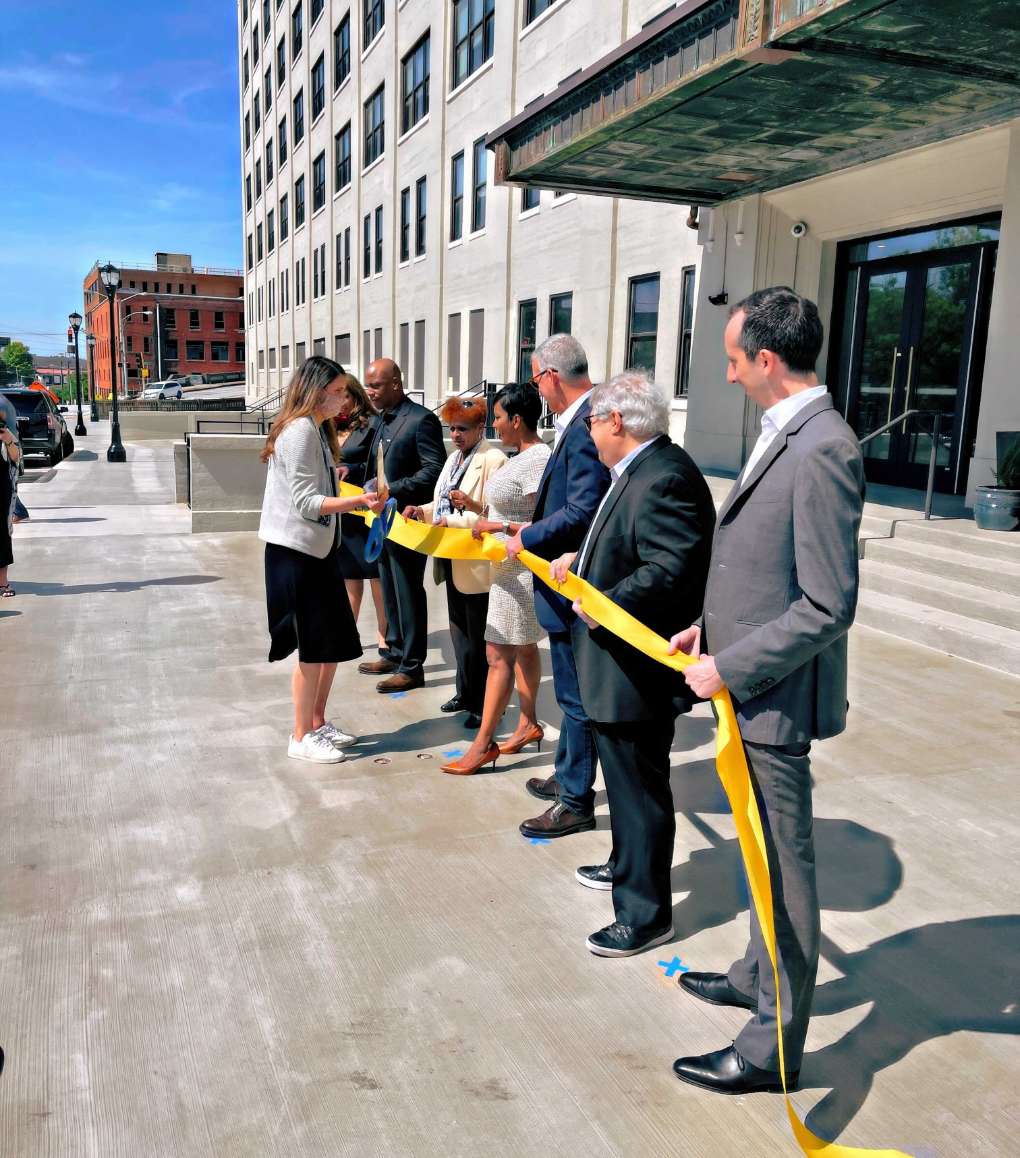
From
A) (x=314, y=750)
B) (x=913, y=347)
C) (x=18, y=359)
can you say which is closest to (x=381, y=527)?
(x=314, y=750)

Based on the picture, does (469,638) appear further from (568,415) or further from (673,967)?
(673,967)

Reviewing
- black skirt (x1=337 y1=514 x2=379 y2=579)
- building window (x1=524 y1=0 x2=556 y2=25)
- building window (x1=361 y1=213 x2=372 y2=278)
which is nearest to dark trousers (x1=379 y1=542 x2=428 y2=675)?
black skirt (x1=337 y1=514 x2=379 y2=579)

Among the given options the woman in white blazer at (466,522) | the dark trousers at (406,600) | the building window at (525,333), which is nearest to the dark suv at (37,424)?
the building window at (525,333)

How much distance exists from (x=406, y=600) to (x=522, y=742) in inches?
59.3

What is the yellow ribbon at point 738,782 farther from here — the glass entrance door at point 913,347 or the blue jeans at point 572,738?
the glass entrance door at point 913,347

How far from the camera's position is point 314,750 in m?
5.15

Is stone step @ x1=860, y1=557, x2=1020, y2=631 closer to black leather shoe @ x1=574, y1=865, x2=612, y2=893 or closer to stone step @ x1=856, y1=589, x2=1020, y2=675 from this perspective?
stone step @ x1=856, y1=589, x2=1020, y2=675

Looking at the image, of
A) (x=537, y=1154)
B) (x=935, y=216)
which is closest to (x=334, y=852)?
(x=537, y=1154)

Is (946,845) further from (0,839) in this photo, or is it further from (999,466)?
(999,466)

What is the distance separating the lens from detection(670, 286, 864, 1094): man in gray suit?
7.73 ft

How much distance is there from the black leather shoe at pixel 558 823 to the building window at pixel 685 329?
40.1 feet

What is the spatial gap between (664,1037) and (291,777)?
2657 mm

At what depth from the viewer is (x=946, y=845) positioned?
422 centimetres

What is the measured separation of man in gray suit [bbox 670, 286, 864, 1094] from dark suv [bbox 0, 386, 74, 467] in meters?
24.6
